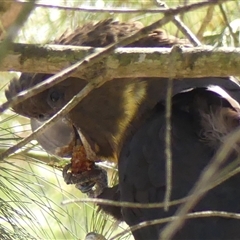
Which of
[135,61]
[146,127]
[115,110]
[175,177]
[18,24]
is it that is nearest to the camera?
[18,24]

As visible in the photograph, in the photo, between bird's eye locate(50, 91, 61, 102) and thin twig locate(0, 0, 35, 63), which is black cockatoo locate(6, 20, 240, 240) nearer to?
bird's eye locate(50, 91, 61, 102)

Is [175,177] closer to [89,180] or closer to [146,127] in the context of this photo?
[146,127]

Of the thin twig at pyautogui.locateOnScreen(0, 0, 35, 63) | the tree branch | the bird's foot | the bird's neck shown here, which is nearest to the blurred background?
the bird's foot

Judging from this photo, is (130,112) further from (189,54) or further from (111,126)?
(189,54)

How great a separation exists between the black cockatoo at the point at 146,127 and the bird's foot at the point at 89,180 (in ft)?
0.07

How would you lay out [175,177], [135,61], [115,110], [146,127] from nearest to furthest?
[135,61]
[175,177]
[146,127]
[115,110]

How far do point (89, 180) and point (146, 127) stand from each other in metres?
0.33

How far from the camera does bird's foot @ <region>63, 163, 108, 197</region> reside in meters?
1.82

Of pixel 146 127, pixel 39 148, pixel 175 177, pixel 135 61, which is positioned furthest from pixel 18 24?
pixel 39 148

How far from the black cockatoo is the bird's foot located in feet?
0.07

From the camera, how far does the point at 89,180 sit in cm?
185

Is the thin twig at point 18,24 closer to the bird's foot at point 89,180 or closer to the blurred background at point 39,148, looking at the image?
the blurred background at point 39,148

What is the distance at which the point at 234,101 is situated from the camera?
4.89 ft

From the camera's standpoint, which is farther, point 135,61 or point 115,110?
point 115,110
